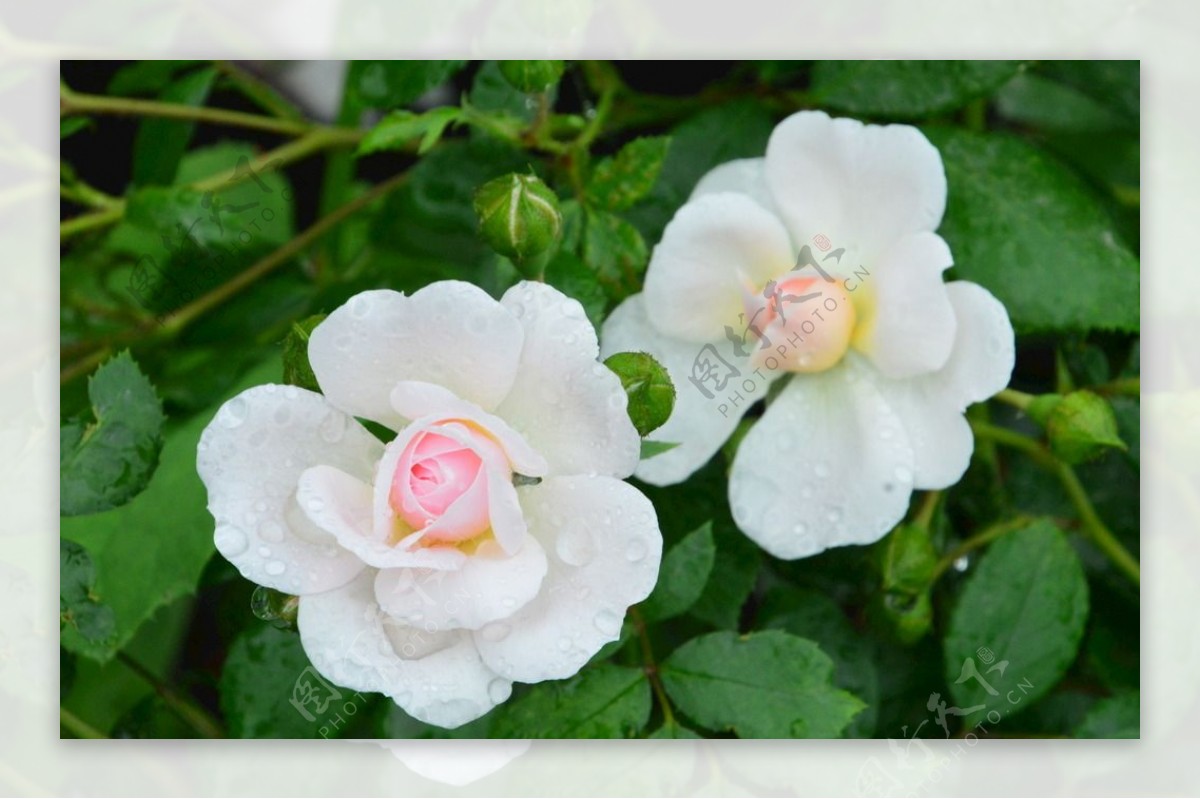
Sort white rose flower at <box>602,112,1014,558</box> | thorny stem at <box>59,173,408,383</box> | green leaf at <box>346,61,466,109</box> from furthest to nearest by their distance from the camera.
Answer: thorny stem at <box>59,173,408,383</box> < green leaf at <box>346,61,466,109</box> < white rose flower at <box>602,112,1014,558</box>

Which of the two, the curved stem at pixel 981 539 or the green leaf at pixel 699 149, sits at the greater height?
the green leaf at pixel 699 149

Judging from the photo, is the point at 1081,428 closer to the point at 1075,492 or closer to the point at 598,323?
the point at 1075,492

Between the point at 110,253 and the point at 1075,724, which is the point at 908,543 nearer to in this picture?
the point at 1075,724

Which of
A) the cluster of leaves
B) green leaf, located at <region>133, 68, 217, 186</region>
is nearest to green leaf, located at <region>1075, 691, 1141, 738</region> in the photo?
the cluster of leaves

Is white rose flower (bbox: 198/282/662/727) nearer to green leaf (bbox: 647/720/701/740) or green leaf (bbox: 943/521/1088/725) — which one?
green leaf (bbox: 647/720/701/740)

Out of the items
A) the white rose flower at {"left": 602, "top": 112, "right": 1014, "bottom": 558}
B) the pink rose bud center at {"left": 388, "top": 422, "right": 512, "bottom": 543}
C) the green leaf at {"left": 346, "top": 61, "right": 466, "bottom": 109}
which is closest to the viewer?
the pink rose bud center at {"left": 388, "top": 422, "right": 512, "bottom": 543}

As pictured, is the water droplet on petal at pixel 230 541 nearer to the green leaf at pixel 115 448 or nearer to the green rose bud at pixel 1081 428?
the green leaf at pixel 115 448

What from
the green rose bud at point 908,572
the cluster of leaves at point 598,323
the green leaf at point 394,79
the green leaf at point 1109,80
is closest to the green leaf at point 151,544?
the cluster of leaves at point 598,323

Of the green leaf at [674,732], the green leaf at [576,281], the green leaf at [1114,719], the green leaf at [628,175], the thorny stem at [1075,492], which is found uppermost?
the green leaf at [628,175]
